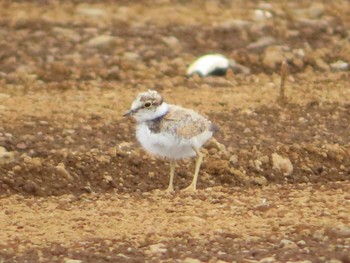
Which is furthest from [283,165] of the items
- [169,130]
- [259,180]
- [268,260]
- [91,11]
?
[91,11]

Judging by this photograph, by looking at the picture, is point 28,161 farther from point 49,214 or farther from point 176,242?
point 176,242

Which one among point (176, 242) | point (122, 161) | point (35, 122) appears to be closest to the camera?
point (176, 242)

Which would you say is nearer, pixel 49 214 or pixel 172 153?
pixel 49 214

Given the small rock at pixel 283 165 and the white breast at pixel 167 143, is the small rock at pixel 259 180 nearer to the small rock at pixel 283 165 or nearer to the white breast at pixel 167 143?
the small rock at pixel 283 165

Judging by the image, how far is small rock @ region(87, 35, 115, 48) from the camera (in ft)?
42.3

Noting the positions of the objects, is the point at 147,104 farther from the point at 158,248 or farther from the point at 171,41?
the point at 171,41

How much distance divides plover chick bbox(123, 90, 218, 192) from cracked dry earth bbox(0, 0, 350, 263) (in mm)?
319

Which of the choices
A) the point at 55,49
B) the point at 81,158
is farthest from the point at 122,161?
the point at 55,49

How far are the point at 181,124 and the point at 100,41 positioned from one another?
13.2ft

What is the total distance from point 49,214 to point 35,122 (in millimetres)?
2058

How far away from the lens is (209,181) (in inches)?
377

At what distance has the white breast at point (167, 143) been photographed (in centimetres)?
908

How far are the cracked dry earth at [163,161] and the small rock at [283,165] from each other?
11 millimetres

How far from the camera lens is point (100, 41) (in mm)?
12953
